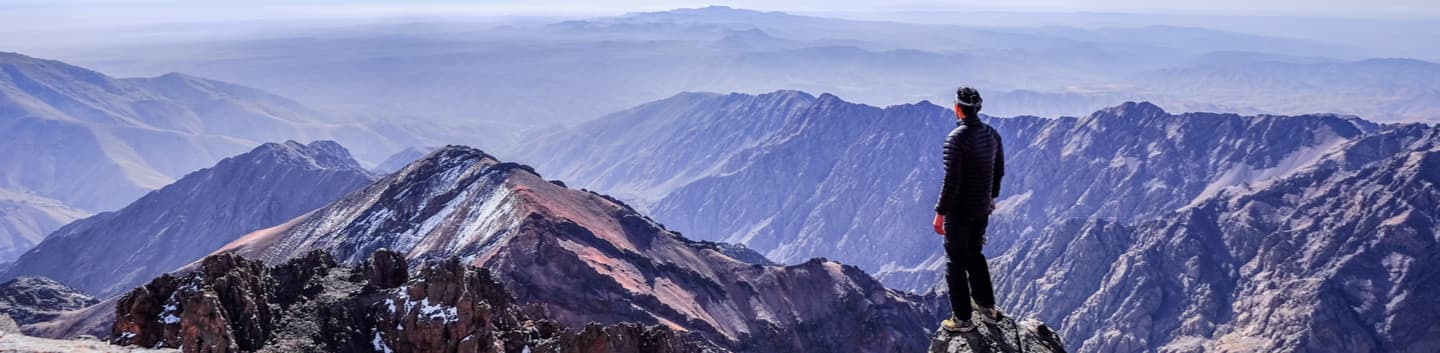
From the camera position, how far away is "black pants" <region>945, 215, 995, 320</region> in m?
18.2

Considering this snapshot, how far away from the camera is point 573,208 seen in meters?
114

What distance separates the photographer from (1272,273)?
16800 centimetres

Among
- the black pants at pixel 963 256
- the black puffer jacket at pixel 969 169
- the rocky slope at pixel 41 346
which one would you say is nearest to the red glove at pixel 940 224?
the black pants at pixel 963 256

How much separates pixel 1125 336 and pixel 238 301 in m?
150

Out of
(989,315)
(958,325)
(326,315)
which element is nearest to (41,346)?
(958,325)

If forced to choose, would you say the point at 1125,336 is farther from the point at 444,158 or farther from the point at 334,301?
the point at 334,301

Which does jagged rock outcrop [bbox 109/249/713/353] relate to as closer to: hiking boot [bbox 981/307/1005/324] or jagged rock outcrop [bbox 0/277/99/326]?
hiking boot [bbox 981/307/1005/324]

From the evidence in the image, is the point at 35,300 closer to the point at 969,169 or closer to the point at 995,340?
the point at 995,340

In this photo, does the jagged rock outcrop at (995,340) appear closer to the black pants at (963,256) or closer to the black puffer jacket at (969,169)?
the black pants at (963,256)

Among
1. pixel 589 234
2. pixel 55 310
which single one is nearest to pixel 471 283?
pixel 589 234

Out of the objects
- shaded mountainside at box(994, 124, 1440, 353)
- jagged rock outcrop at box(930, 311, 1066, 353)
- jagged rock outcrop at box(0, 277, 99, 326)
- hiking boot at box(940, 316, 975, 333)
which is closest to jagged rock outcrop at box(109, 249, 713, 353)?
jagged rock outcrop at box(930, 311, 1066, 353)

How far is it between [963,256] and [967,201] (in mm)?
1062

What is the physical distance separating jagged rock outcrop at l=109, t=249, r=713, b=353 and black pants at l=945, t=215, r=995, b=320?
26798mm

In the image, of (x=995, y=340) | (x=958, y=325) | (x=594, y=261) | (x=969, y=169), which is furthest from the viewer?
(x=594, y=261)
